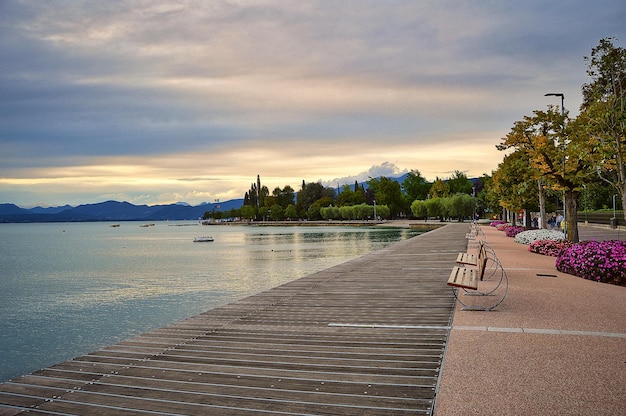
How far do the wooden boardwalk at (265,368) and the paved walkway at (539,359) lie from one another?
0.30 meters

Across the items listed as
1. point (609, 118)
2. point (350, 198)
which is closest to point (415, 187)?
point (350, 198)

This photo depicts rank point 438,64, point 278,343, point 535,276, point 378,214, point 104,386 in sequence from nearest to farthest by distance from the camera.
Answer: point 104,386
point 278,343
point 535,276
point 438,64
point 378,214

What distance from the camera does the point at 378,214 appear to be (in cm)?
13288

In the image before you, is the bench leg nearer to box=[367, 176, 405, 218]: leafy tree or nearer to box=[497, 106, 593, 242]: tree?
box=[497, 106, 593, 242]: tree

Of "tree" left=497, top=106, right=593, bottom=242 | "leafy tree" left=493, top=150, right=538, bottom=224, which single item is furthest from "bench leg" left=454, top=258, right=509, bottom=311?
"leafy tree" left=493, top=150, right=538, bottom=224

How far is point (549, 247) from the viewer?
21.8m

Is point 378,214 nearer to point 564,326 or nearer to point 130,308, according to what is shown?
point 130,308

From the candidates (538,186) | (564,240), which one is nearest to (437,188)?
(538,186)

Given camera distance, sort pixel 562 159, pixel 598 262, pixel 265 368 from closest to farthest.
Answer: pixel 265 368 < pixel 598 262 < pixel 562 159

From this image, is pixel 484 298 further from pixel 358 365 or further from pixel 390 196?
pixel 390 196

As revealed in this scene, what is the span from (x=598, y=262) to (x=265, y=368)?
36.4 ft

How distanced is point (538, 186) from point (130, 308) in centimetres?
2365

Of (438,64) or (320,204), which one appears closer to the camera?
(438,64)

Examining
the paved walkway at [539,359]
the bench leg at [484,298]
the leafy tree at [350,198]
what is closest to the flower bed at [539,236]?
the bench leg at [484,298]
